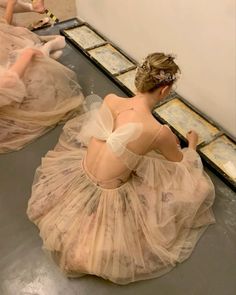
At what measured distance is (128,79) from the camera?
93.5 inches

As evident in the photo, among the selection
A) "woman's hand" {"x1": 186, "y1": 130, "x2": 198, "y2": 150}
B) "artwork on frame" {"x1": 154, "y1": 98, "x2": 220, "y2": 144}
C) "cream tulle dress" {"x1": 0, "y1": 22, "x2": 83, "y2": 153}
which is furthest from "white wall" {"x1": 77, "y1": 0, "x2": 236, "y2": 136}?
"cream tulle dress" {"x1": 0, "y1": 22, "x2": 83, "y2": 153}

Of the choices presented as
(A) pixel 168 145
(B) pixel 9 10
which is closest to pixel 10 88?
(B) pixel 9 10

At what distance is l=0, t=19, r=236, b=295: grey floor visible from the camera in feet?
4.86

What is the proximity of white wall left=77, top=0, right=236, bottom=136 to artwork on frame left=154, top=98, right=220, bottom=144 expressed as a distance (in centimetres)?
7

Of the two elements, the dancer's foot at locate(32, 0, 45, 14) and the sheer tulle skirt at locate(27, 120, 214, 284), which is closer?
the sheer tulle skirt at locate(27, 120, 214, 284)

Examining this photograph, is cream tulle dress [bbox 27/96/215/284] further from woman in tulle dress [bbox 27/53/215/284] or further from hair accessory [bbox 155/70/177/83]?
hair accessory [bbox 155/70/177/83]

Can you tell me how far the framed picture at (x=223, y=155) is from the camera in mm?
1856

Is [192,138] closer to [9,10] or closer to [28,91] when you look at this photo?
[28,91]

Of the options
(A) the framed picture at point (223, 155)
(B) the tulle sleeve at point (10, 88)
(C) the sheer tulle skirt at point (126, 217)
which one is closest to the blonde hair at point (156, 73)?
(C) the sheer tulle skirt at point (126, 217)

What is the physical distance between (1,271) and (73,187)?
46 centimetres

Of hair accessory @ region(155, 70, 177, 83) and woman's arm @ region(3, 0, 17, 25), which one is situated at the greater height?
hair accessory @ region(155, 70, 177, 83)

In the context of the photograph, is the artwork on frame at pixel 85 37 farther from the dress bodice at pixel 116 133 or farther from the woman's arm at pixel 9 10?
the dress bodice at pixel 116 133

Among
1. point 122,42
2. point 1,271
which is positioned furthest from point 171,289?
point 122,42

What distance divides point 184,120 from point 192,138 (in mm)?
223
